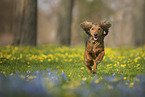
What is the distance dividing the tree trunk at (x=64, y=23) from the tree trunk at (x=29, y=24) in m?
3.17

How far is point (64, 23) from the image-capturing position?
1522cm

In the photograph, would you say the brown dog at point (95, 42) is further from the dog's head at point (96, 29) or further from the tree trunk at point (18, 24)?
the tree trunk at point (18, 24)

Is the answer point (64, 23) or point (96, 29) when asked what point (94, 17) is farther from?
point (96, 29)

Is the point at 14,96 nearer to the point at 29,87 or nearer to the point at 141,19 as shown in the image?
the point at 29,87

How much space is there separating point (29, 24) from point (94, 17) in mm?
9182

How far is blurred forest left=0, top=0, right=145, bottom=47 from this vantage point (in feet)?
54.6

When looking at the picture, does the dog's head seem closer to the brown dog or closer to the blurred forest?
the brown dog

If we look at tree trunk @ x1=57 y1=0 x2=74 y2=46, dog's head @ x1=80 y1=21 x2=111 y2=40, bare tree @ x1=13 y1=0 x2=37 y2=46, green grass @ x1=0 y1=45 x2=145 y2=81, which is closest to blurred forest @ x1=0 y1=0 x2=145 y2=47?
tree trunk @ x1=57 y1=0 x2=74 y2=46

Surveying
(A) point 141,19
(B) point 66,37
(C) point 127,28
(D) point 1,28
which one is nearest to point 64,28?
(B) point 66,37

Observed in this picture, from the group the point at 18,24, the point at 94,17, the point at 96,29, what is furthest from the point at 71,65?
the point at 94,17

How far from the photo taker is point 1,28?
26.8 meters

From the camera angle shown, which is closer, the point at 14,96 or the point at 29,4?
the point at 14,96

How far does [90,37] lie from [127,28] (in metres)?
20.6

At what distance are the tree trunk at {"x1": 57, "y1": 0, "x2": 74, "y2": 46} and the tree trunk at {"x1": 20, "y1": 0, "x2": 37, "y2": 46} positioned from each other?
3175mm
